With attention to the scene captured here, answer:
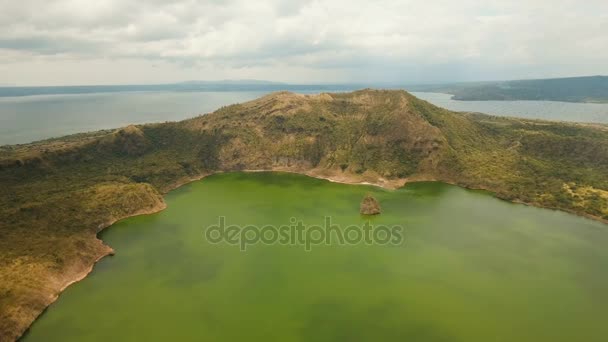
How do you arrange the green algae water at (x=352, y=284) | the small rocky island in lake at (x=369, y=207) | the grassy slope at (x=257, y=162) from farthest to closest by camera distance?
the small rocky island in lake at (x=369, y=207) → the grassy slope at (x=257, y=162) → the green algae water at (x=352, y=284)

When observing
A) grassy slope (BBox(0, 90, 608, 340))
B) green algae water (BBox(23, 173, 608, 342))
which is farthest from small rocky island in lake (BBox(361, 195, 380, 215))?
grassy slope (BBox(0, 90, 608, 340))

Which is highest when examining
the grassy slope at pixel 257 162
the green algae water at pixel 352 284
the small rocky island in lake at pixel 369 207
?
the grassy slope at pixel 257 162

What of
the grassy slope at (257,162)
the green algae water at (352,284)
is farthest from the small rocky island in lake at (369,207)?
the grassy slope at (257,162)

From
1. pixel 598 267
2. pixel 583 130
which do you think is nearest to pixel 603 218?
pixel 598 267

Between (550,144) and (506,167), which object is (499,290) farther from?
(550,144)

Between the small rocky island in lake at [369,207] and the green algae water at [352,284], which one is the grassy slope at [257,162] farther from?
the small rocky island in lake at [369,207]
